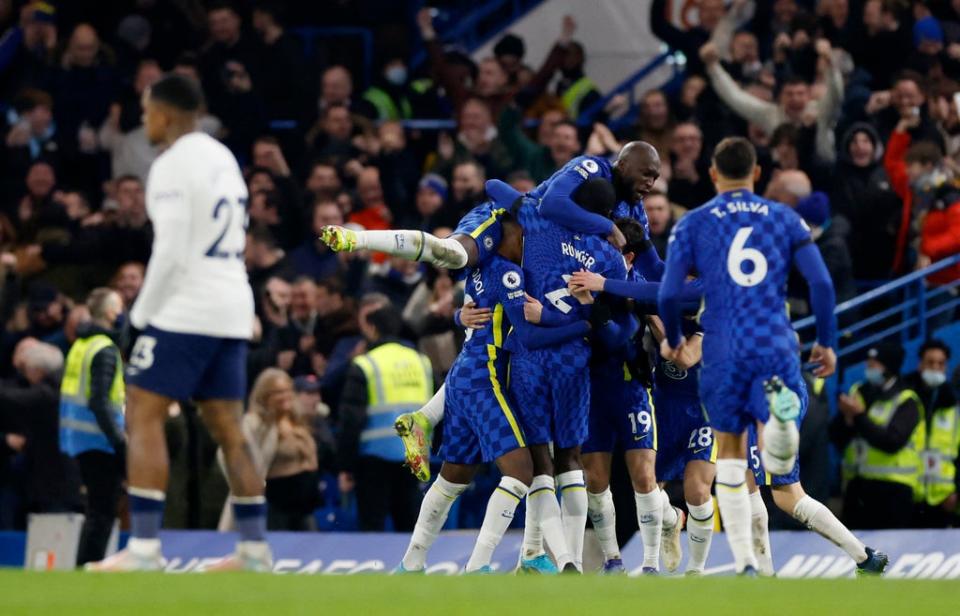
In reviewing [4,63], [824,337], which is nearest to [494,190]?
[824,337]

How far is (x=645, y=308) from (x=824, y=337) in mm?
2363

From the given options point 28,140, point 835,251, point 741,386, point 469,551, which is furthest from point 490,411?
point 28,140

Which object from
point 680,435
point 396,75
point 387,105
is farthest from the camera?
point 396,75

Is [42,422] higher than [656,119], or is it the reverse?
[656,119]

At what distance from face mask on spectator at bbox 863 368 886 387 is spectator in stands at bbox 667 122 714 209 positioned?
2.58 meters

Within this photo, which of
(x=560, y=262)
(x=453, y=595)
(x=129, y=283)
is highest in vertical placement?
(x=129, y=283)

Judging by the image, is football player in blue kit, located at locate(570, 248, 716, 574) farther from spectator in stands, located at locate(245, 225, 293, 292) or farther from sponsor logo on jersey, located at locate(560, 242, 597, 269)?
spectator in stands, located at locate(245, 225, 293, 292)

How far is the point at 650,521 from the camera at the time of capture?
13.3m

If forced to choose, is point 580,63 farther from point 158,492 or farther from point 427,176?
point 158,492

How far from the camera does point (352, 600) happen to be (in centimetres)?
853

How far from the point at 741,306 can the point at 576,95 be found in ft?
37.7

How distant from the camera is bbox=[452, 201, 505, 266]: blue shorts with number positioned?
43.1 ft

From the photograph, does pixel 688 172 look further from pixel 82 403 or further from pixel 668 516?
pixel 82 403

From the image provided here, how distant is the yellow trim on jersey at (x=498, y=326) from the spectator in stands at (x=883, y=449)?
4.81m
